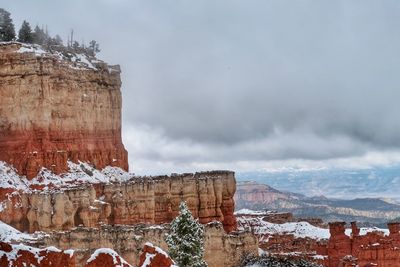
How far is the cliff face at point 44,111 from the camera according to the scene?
76350mm

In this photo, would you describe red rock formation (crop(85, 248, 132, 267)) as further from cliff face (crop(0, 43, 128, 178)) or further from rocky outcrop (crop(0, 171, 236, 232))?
cliff face (crop(0, 43, 128, 178))

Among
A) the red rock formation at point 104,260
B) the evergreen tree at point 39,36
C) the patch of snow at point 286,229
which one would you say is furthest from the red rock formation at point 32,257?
the patch of snow at point 286,229

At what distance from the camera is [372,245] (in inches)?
2857

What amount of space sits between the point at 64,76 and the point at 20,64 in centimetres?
547

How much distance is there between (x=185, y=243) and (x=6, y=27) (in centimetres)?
5085

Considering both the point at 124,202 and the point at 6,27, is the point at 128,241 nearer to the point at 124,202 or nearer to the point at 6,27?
the point at 124,202

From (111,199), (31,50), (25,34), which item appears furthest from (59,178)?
(25,34)

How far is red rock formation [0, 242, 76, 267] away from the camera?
23.9m

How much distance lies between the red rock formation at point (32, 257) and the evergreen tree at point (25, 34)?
6689 cm

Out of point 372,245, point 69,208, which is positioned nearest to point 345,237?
point 372,245

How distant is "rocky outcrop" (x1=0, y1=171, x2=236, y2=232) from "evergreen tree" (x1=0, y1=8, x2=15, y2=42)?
2218 centimetres

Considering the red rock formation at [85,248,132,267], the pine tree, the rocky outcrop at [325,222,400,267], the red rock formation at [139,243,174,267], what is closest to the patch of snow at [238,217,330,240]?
the rocky outcrop at [325,222,400,267]

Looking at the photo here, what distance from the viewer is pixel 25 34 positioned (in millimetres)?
89375

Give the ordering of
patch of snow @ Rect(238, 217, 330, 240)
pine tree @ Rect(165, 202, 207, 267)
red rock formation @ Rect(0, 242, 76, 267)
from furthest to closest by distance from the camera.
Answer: patch of snow @ Rect(238, 217, 330, 240) → pine tree @ Rect(165, 202, 207, 267) → red rock formation @ Rect(0, 242, 76, 267)
